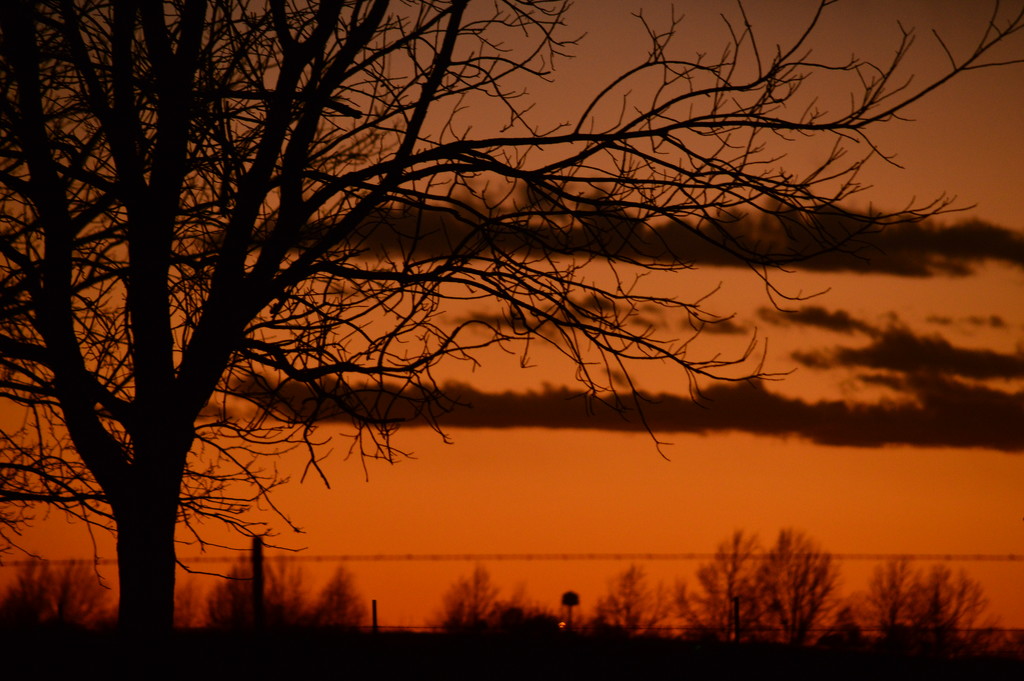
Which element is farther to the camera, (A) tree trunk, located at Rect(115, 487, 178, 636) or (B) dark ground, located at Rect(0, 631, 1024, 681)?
(B) dark ground, located at Rect(0, 631, 1024, 681)

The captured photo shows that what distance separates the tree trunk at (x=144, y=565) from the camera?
7.13 meters

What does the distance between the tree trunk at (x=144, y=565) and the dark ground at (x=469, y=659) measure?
0.94 m

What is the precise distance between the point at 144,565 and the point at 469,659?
3.66 meters

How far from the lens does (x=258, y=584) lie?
11984mm

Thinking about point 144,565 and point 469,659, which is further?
point 469,659

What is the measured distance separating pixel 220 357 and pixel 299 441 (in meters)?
1.09

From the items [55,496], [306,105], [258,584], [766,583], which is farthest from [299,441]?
[766,583]

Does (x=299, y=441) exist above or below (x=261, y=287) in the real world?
below

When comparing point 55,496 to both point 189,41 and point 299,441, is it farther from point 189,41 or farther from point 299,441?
point 189,41

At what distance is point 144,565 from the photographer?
714 centimetres

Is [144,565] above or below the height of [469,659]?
above

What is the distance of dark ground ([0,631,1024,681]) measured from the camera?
903cm

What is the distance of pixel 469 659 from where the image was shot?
9.90m

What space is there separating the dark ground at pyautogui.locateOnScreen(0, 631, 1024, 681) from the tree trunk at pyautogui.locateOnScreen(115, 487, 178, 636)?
3.09 ft
